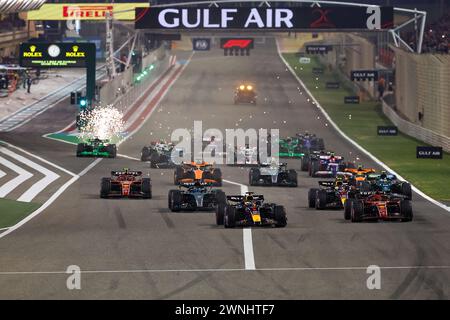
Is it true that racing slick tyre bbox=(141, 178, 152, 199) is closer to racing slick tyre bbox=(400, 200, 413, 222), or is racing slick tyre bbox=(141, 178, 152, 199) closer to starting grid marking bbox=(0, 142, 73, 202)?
starting grid marking bbox=(0, 142, 73, 202)

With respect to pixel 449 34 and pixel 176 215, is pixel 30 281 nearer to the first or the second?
pixel 176 215

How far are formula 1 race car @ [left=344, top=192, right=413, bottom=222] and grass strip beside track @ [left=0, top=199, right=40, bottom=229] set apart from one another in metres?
9.10

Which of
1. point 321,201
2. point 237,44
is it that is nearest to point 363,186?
point 321,201

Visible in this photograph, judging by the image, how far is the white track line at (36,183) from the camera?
141 ft

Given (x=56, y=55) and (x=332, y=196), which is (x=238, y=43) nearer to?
(x=56, y=55)

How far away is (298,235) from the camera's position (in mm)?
31516

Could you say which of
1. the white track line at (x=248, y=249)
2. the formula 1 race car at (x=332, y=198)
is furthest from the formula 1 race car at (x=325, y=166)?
the white track line at (x=248, y=249)

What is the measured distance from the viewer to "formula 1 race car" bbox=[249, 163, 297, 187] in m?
44.9

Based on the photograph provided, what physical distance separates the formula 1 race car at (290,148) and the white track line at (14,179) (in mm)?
11903

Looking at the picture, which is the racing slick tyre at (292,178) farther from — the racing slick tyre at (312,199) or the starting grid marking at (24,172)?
the starting grid marking at (24,172)

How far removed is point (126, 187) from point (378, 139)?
3245 cm

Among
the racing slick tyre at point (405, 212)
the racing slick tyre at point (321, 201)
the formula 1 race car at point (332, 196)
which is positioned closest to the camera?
the racing slick tyre at point (405, 212)

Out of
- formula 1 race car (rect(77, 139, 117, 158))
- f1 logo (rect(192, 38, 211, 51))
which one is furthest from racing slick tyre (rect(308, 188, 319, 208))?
f1 logo (rect(192, 38, 211, 51))
